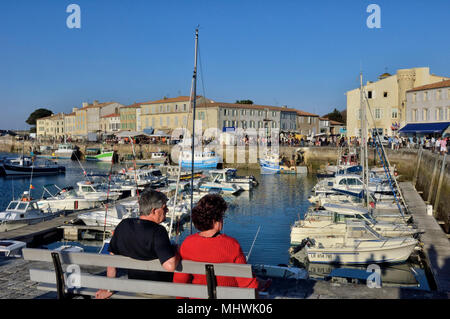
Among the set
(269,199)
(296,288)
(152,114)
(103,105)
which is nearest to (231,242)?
(296,288)

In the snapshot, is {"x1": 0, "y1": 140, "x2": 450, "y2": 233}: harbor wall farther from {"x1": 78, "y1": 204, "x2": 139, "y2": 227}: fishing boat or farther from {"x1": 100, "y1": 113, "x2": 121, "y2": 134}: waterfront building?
{"x1": 100, "y1": 113, "x2": 121, "y2": 134}: waterfront building

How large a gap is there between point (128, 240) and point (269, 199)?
28.2 metres

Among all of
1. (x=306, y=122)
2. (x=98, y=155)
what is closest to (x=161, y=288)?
(x=98, y=155)

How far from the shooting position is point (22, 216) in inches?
827

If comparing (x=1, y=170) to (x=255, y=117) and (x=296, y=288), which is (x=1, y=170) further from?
(x=296, y=288)

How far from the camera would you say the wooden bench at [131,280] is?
397 cm

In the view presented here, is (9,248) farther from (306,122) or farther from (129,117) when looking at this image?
(129,117)

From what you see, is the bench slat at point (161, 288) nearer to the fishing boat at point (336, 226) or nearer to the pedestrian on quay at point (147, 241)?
the pedestrian on quay at point (147, 241)

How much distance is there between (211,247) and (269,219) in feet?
69.2

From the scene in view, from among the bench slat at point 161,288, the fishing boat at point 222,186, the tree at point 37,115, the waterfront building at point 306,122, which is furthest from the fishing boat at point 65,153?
the bench slat at point 161,288

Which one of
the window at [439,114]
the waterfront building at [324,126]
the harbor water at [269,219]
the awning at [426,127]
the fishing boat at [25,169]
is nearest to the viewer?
the harbor water at [269,219]

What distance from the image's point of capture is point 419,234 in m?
15.9

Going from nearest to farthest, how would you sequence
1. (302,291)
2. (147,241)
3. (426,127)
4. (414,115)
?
(147,241) < (302,291) < (426,127) < (414,115)

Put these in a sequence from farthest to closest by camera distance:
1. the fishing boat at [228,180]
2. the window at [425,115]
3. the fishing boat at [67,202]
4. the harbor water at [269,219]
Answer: the window at [425,115] < the fishing boat at [228,180] < the fishing boat at [67,202] < the harbor water at [269,219]
